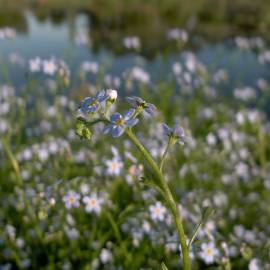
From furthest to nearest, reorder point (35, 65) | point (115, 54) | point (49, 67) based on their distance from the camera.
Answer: point (115, 54) → point (35, 65) → point (49, 67)

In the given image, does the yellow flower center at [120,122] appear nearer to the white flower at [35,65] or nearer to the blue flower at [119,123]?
the blue flower at [119,123]

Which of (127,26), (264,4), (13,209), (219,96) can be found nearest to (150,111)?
(13,209)

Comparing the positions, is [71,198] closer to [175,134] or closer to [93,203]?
[93,203]

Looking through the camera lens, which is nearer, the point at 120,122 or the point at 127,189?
the point at 120,122

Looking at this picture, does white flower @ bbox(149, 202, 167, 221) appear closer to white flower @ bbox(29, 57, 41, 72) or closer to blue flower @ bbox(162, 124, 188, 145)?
blue flower @ bbox(162, 124, 188, 145)

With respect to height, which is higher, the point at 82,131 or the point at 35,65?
the point at 82,131

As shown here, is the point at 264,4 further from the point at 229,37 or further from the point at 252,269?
the point at 252,269

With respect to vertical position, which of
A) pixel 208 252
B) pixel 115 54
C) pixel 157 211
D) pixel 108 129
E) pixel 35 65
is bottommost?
pixel 115 54

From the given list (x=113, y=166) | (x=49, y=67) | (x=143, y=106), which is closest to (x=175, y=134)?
(x=143, y=106)
